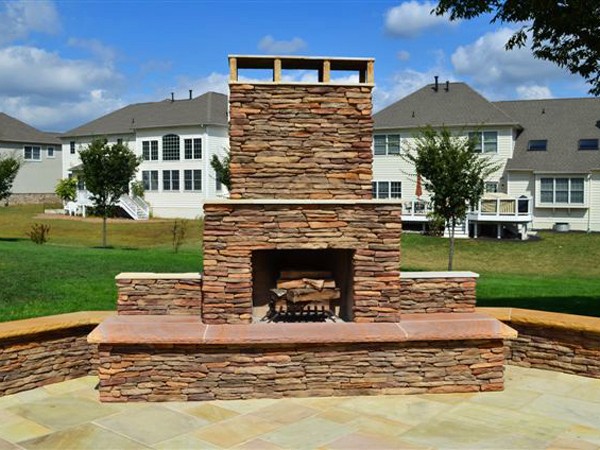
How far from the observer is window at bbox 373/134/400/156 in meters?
34.1

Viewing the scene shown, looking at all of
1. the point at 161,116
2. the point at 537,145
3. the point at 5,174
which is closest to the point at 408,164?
the point at 537,145

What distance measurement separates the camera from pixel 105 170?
933 inches

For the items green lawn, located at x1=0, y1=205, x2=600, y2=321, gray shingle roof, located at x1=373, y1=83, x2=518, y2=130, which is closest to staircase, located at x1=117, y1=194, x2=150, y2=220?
green lawn, located at x1=0, y1=205, x2=600, y2=321

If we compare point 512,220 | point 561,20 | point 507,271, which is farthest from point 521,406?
point 512,220

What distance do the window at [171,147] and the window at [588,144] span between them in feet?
80.0

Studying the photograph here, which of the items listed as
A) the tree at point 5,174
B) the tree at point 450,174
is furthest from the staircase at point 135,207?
the tree at point 450,174

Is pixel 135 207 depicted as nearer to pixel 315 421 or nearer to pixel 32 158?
pixel 32 158

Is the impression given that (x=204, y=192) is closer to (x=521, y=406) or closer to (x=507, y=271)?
(x=507, y=271)

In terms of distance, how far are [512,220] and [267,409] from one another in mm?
23097

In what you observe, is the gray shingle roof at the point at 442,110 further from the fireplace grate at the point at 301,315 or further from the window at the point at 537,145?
the fireplace grate at the point at 301,315

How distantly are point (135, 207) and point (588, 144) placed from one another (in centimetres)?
2753

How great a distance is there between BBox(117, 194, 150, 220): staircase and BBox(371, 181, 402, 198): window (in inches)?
→ 607

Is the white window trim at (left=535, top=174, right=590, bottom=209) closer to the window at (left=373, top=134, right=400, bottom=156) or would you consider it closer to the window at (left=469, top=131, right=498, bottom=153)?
the window at (left=469, top=131, right=498, bottom=153)

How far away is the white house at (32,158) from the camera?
51375mm
